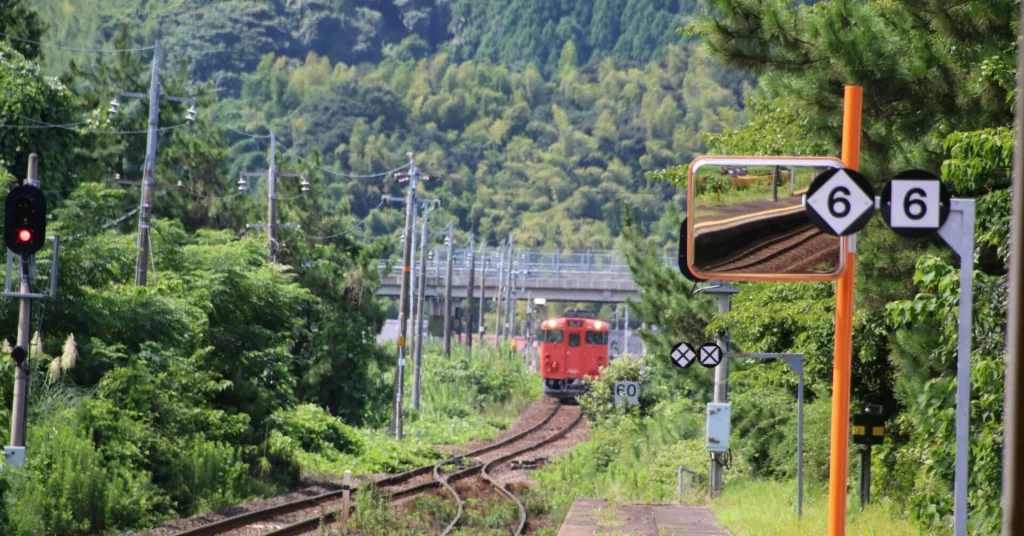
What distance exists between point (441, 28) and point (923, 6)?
593 feet

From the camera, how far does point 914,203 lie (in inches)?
314

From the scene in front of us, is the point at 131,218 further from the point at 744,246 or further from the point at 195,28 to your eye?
the point at 195,28

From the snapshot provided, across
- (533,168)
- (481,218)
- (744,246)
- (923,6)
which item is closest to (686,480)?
(923,6)

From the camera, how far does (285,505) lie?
2114 centimetres

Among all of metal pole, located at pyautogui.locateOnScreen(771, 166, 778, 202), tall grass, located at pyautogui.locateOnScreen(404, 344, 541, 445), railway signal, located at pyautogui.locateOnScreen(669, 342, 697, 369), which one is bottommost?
tall grass, located at pyautogui.locateOnScreen(404, 344, 541, 445)

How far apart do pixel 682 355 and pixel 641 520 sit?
2290 mm

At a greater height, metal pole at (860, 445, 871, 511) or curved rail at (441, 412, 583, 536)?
metal pole at (860, 445, 871, 511)

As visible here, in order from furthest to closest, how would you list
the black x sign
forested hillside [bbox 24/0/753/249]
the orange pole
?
forested hillside [bbox 24/0/753/249]
the black x sign
the orange pole

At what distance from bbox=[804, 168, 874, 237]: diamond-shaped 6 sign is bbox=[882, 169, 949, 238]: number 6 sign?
1.58 feet

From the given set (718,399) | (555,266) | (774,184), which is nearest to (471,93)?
(555,266)

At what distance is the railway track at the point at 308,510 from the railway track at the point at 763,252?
9552mm

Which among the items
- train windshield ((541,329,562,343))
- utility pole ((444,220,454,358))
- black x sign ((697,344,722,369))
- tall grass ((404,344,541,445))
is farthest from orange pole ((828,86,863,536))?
train windshield ((541,329,562,343))

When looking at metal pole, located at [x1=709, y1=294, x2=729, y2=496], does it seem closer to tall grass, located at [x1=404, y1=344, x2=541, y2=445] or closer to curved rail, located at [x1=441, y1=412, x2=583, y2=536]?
curved rail, located at [x1=441, y1=412, x2=583, y2=536]

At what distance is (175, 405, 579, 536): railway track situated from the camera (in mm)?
18453
